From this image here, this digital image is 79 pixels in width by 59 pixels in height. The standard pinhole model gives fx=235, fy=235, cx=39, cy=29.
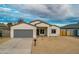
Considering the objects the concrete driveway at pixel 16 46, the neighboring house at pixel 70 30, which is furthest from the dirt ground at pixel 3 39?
the neighboring house at pixel 70 30

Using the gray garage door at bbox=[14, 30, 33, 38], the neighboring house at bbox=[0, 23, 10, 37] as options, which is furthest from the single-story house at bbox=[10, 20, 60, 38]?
the neighboring house at bbox=[0, 23, 10, 37]

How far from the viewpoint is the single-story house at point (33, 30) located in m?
5.36

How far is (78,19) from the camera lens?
17.3 feet

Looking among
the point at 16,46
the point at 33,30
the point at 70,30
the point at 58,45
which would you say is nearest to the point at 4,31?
the point at 16,46

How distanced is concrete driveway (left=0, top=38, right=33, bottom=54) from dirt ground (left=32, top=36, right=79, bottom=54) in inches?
5.8

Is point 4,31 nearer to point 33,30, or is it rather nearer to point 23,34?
point 23,34

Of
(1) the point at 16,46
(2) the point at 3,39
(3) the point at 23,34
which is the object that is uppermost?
(3) the point at 23,34

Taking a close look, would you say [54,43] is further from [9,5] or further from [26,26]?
[9,5]

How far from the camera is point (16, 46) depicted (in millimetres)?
5352

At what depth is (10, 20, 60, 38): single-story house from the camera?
536 centimetres

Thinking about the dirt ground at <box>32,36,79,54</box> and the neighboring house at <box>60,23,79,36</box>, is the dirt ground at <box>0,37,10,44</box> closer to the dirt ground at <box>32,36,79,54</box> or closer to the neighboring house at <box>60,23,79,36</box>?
the dirt ground at <box>32,36,79,54</box>

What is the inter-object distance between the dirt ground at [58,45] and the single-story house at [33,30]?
137 mm

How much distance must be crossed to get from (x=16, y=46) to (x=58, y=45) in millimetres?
960

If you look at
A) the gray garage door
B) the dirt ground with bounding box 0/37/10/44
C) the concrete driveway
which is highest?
the gray garage door
